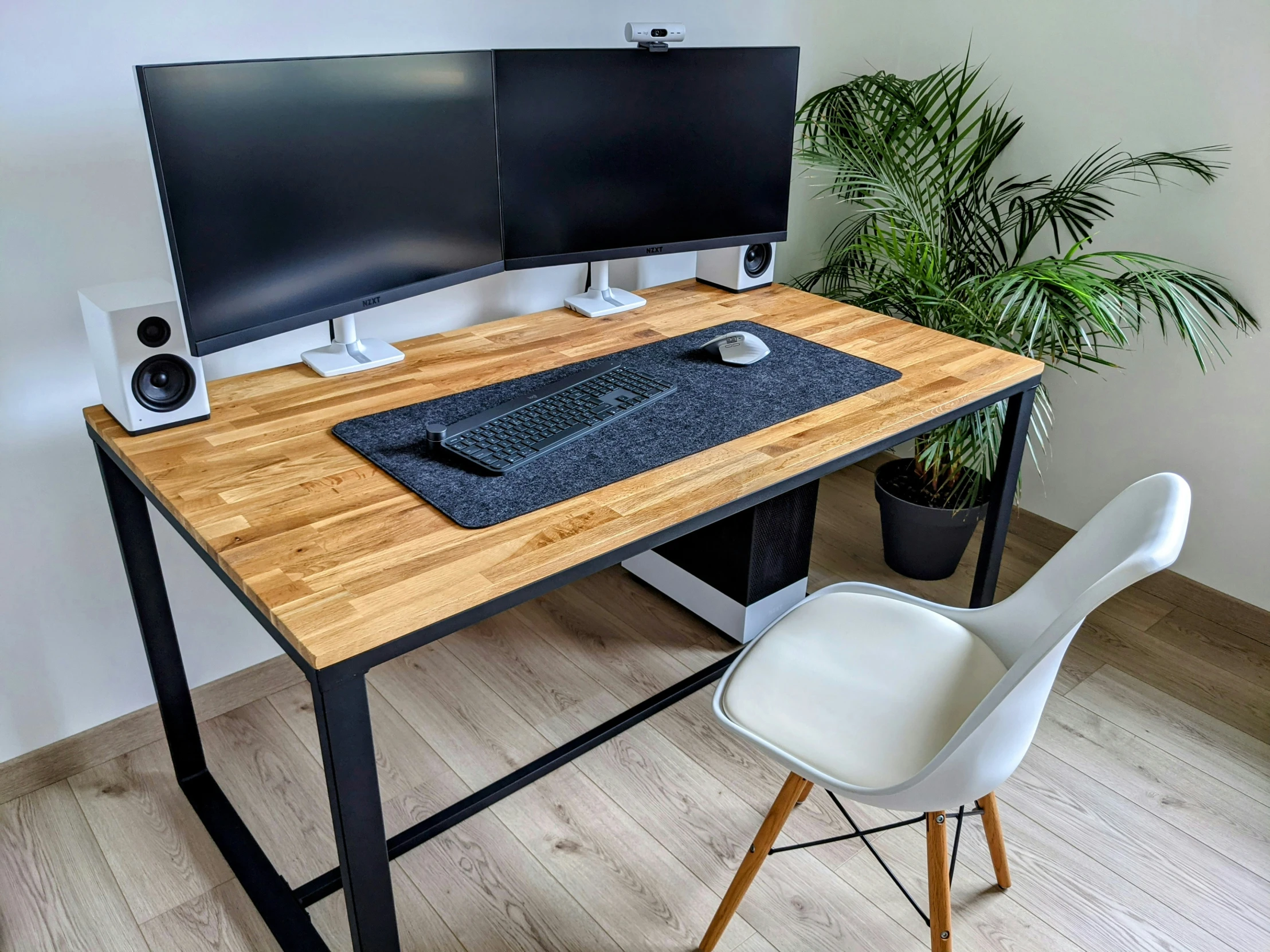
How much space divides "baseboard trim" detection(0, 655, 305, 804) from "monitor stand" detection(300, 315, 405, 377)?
A: 575 millimetres

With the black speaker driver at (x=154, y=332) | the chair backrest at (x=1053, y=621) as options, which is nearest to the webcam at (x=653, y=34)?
the black speaker driver at (x=154, y=332)

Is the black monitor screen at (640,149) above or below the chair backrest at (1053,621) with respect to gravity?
above

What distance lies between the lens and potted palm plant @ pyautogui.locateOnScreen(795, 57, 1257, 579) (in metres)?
2.00

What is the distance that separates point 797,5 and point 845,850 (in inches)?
75.3

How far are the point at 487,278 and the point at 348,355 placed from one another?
1.52ft

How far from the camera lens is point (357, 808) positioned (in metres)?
1.07

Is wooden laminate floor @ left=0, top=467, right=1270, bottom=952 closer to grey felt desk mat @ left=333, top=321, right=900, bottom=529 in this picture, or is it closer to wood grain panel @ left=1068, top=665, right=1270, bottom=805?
wood grain panel @ left=1068, top=665, right=1270, bottom=805

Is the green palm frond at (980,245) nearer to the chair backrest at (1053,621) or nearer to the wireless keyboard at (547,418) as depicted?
the chair backrest at (1053,621)

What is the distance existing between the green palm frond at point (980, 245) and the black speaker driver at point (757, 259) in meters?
0.21

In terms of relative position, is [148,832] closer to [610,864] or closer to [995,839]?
[610,864]

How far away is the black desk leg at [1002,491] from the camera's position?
1.81 meters

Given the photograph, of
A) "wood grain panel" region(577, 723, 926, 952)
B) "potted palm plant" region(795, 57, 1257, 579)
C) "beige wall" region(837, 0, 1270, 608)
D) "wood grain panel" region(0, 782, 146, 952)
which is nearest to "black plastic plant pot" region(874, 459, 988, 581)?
"potted palm plant" region(795, 57, 1257, 579)

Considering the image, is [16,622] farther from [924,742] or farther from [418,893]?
[924,742]

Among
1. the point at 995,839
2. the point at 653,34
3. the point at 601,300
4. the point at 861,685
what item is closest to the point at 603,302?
the point at 601,300
